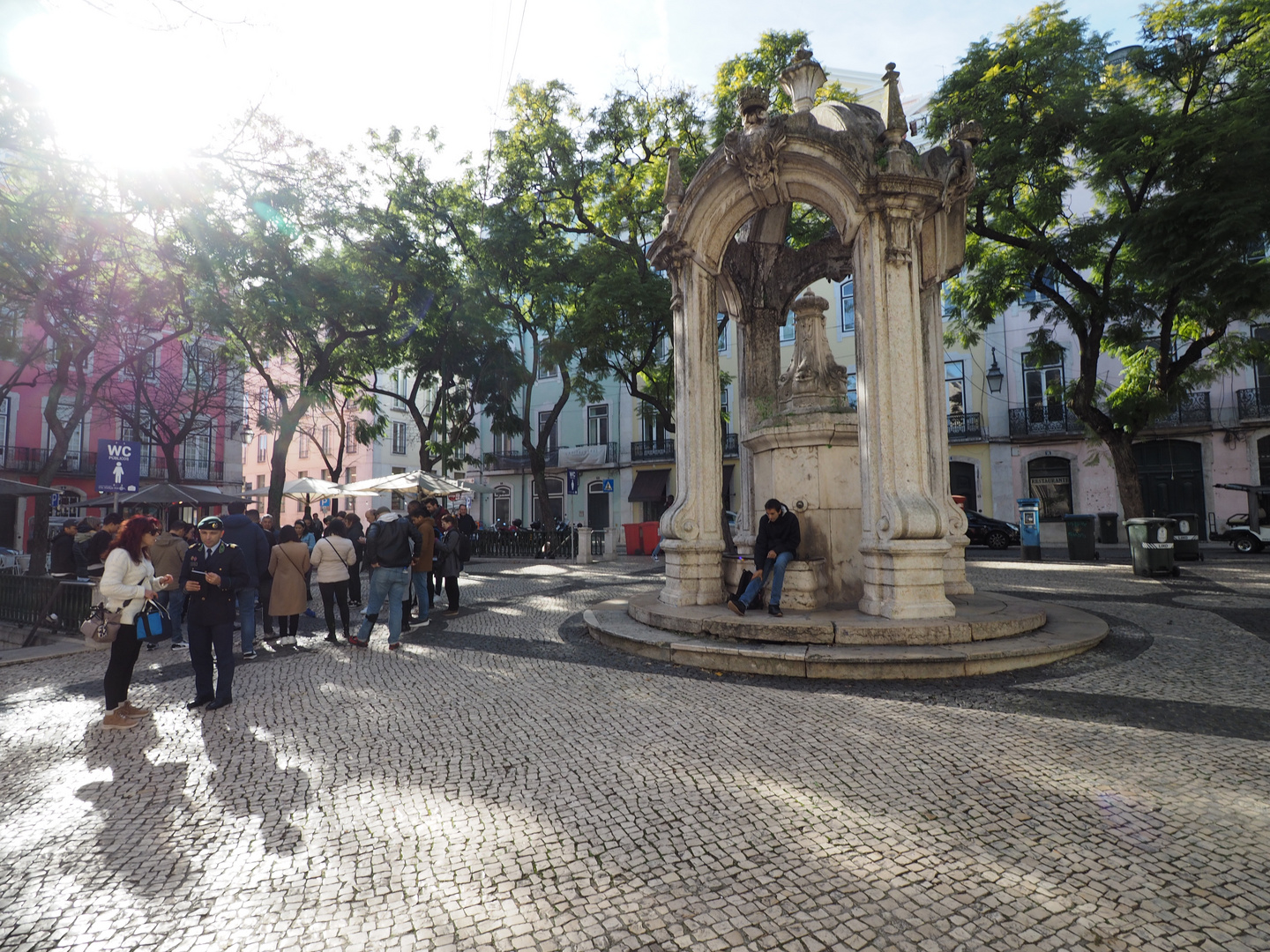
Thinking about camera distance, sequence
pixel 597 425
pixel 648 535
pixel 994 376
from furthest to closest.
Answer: pixel 597 425 → pixel 994 376 → pixel 648 535

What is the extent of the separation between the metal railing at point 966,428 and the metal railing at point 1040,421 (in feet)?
3.81

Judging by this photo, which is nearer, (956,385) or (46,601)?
(46,601)

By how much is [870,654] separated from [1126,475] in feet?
44.9

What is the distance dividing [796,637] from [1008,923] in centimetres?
384

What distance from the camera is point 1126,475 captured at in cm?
1551

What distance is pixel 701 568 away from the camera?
761 centimetres

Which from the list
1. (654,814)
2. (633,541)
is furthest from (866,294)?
(633,541)

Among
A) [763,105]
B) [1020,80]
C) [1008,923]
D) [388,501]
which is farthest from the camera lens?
[388,501]

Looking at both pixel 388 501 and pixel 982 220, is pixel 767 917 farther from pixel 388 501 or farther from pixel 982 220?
pixel 388 501

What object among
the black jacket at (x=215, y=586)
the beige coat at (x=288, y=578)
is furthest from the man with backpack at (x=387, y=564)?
the black jacket at (x=215, y=586)

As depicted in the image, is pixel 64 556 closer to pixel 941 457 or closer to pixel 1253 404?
pixel 941 457

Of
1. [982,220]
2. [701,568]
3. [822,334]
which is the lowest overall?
[701,568]

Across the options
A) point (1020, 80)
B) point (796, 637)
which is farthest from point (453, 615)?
point (1020, 80)

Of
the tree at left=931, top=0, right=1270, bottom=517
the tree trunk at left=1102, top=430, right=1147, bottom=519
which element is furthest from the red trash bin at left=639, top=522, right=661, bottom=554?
Result: the tree trunk at left=1102, top=430, right=1147, bottom=519
